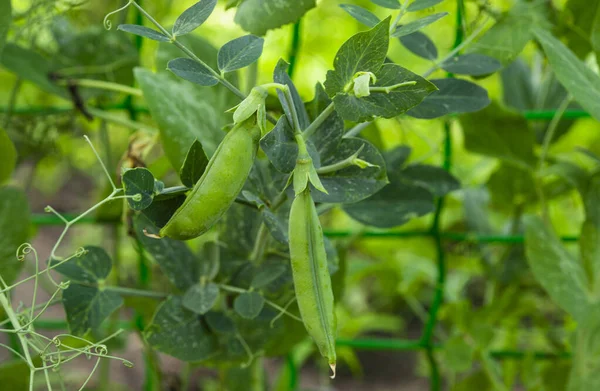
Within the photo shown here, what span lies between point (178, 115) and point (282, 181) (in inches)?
6.1

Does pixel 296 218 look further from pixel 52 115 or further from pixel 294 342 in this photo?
pixel 52 115

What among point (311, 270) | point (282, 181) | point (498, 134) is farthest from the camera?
point (498, 134)

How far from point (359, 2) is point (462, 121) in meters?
0.56

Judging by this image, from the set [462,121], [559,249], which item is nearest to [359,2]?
[462,121]

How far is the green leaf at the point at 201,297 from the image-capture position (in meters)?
0.53

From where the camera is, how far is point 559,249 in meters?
0.68

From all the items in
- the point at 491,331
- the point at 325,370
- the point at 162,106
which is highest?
the point at 162,106

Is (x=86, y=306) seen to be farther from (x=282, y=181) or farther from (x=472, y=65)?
(x=472, y=65)

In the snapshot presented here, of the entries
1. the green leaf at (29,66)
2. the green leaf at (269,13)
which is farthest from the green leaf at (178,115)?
the green leaf at (29,66)

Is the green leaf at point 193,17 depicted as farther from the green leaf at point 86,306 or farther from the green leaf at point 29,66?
the green leaf at point 29,66

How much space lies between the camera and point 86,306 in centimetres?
52

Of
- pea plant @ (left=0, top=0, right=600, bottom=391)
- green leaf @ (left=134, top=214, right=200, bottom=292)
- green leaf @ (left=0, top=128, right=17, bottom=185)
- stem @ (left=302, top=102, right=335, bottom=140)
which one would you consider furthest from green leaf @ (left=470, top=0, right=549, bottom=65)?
green leaf @ (left=0, top=128, right=17, bottom=185)

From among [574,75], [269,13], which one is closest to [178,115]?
[269,13]

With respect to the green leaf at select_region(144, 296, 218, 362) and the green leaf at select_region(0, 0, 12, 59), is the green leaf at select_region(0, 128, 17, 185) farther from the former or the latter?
the green leaf at select_region(144, 296, 218, 362)
